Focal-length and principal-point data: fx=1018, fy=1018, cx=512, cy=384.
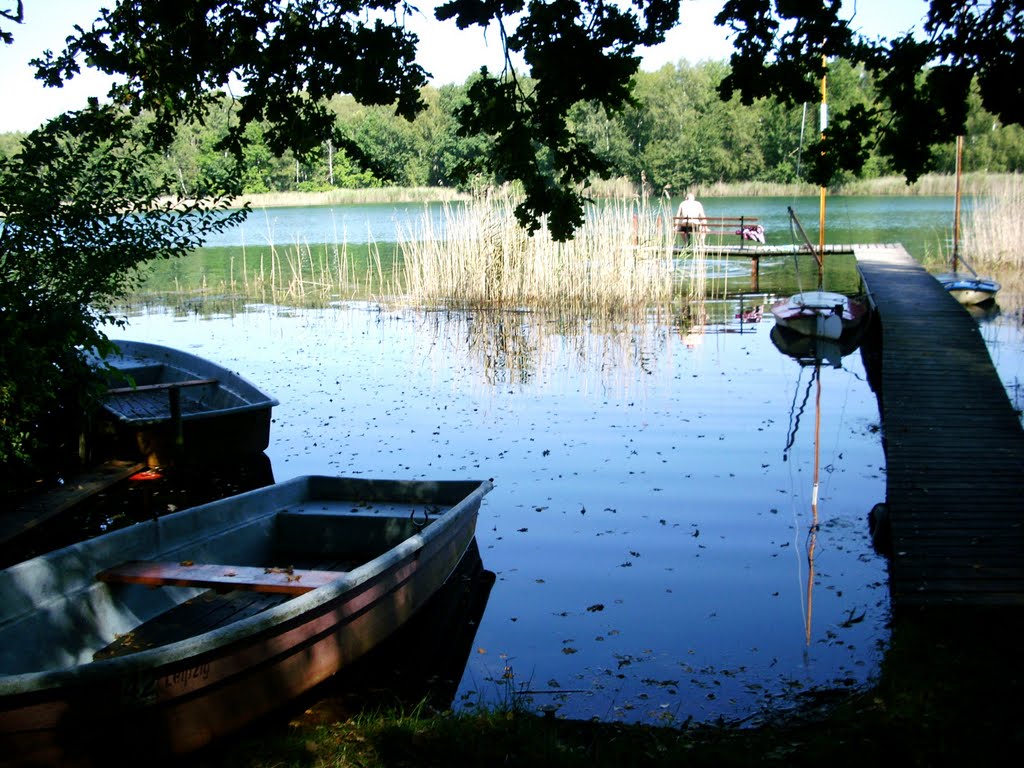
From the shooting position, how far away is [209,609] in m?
5.46

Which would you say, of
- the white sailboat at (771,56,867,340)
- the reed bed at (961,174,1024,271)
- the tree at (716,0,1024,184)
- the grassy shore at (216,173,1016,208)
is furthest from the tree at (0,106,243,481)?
the grassy shore at (216,173,1016,208)

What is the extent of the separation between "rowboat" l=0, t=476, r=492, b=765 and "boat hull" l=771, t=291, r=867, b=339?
10266mm

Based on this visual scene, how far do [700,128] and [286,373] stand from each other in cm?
5420

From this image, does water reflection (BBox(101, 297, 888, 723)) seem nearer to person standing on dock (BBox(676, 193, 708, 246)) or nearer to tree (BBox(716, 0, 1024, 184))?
tree (BBox(716, 0, 1024, 184))

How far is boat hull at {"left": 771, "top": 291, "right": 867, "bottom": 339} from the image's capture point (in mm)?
15539

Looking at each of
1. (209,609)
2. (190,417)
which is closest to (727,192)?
(190,417)

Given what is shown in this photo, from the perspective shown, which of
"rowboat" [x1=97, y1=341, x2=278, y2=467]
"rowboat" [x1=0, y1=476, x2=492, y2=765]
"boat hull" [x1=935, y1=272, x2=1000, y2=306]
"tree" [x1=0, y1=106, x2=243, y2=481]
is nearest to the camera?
"rowboat" [x1=0, y1=476, x2=492, y2=765]

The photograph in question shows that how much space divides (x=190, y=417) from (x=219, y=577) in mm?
4171

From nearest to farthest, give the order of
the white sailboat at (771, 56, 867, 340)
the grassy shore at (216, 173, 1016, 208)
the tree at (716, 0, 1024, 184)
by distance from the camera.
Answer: the tree at (716, 0, 1024, 184)
the white sailboat at (771, 56, 867, 340)
the grassy shore at (216, 173, 1016, 208)

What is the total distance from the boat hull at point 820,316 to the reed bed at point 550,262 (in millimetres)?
2510

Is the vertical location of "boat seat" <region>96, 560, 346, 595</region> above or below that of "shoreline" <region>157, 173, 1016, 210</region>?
below

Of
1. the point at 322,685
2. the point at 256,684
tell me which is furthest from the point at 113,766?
the point at 322,685

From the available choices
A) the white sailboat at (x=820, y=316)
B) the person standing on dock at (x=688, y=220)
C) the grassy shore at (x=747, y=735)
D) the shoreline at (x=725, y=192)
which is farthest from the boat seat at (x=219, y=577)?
the shoreline at (x=725, y=192)

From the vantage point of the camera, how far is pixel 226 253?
33406 mm
